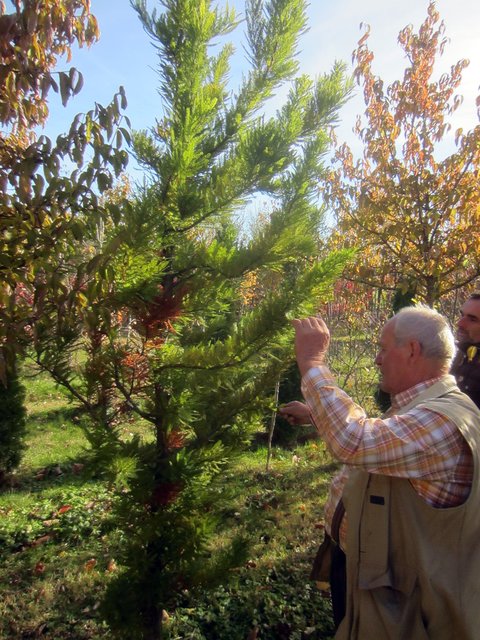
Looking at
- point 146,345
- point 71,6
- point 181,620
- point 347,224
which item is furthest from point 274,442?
point 71,6

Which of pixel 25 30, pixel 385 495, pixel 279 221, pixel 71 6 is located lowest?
pixel 385 495

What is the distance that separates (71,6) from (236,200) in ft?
3.87

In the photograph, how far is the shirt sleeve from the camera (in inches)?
61.7

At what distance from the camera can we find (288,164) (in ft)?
8.44

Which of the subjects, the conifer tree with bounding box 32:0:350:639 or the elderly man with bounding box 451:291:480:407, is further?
the elderly man with bounding box 451:291:480:407

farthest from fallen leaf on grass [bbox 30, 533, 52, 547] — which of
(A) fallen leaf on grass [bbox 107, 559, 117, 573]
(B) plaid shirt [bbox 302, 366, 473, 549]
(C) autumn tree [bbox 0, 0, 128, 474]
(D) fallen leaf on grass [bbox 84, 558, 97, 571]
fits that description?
(B) plaid shirt [bbox 302, 366, 473, 549]

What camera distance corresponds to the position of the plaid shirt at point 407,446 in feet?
5.15

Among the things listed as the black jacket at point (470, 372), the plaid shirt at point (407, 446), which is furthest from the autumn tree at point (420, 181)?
the plaid shirt at point (407, 446)

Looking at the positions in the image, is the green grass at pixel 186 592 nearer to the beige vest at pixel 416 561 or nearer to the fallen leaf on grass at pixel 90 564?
the fallen leaf on grass at pixel 90 564

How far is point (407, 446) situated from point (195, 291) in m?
1.26

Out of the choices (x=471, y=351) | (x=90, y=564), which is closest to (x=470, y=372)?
(x=471, y=351)

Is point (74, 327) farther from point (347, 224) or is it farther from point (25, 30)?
point (347, 224)

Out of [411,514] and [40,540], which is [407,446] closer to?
[411,514]

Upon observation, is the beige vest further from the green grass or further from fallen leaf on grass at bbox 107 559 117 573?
fallen leaf on grass at bbox 107 559 117 573
